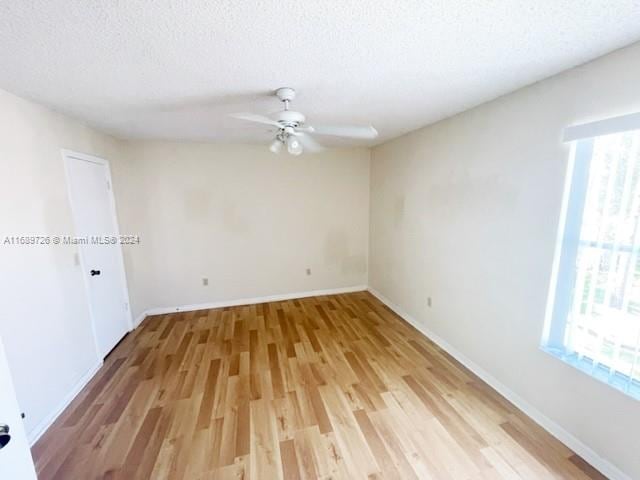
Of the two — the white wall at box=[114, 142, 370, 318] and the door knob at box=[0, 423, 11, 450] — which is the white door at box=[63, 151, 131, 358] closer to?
the white wall at box=[114, 142, 370, 318]

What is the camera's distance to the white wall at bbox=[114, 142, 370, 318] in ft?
11.5

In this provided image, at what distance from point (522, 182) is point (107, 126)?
368cm

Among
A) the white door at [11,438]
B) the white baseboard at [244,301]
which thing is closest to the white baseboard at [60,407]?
the white baseboard at [244,301]

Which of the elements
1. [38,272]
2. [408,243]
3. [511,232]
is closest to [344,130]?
[511,232]

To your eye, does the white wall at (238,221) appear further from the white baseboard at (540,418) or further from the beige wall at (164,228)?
the white baseboard at (540,418)

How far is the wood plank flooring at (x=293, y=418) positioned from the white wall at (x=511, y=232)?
0.26 m

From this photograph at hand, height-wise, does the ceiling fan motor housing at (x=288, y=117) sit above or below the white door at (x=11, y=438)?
above

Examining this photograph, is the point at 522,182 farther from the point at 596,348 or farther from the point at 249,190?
the point at 249,190

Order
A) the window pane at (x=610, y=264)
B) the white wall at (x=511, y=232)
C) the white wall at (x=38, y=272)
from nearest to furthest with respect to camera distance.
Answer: the window pane at (x=610, y=264), the white wall at (x=511, y=232), the white wall at (x=38, y=272)

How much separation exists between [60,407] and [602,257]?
377 cm

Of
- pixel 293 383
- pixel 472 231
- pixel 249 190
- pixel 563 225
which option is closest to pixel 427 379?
pixel 293 383

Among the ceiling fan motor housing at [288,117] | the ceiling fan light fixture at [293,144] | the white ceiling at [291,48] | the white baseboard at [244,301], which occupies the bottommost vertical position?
the white baseboard at [244,301]

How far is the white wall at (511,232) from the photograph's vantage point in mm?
1521

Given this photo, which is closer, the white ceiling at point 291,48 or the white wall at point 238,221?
the white ceiling at point 291,48
